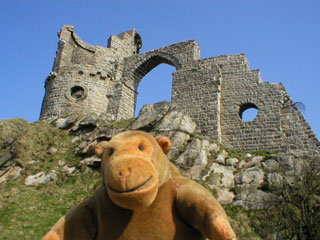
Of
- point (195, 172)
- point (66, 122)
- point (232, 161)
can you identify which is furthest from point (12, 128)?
point (232, 161)

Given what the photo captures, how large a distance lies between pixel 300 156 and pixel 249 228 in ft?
14.0

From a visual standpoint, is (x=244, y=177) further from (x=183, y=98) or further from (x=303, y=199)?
(x=183, y=98)

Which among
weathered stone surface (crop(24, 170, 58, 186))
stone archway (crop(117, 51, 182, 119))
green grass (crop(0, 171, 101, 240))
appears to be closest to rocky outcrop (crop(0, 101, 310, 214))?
weathered stone surface (crop(24, 170, 58, 186))

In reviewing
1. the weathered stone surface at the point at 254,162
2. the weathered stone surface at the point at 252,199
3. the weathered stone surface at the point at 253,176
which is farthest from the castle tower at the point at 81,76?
the weathered stone surface at the point at 252,199

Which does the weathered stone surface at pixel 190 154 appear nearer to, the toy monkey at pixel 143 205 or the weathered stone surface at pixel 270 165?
the weathered stone surface at pixel 270 165

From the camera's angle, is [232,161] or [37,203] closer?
[37,203]

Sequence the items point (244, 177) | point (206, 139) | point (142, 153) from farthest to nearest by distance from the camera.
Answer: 1. point (206, 139)
2. point (244, 177)
3. point (142, 153)

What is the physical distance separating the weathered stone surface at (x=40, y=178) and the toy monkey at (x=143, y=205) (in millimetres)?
7928

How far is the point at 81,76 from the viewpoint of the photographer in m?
17.8

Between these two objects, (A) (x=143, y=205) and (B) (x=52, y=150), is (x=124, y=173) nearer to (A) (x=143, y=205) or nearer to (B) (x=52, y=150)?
(A) (x=143, y=205)

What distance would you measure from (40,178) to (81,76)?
331 inches

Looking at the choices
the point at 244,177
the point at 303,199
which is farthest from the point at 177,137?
the point at 303,199

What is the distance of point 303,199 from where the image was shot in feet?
25.2

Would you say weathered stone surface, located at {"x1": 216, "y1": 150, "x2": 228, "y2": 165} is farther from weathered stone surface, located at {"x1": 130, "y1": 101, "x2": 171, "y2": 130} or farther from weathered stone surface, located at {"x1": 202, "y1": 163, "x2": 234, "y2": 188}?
weathered stone surface, located at {"x1": 130, "y1": 101, "x2": 171, "y2": 130}
